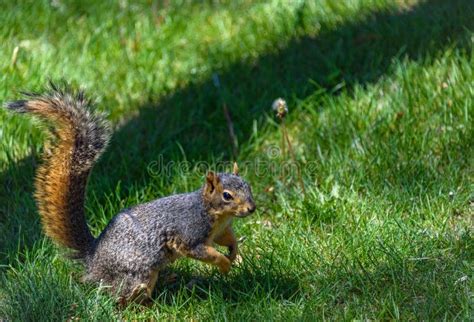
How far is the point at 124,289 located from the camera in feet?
12.1

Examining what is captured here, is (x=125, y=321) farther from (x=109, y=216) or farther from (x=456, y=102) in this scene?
(x=456, y=102)

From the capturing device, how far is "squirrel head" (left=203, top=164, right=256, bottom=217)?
3613 mm

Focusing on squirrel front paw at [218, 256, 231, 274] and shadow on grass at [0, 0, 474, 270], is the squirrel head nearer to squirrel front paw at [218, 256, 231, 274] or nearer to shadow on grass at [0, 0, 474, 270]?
squirrel front paw at [218, 256, 231, 274]

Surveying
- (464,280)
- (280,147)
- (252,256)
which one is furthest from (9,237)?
(464,280)

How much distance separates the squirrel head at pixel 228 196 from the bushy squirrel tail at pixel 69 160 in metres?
0.51

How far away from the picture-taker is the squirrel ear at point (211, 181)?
370cm

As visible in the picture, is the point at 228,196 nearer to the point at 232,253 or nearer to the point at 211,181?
the point at 211,181

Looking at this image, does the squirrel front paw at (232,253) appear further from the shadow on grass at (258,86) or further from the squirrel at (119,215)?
the shadow on grass at (258,86)

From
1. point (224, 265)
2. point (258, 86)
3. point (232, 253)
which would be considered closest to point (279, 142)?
point (258, 86)

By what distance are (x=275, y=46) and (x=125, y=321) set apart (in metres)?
2.53

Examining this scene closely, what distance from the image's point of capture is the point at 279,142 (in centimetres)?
495

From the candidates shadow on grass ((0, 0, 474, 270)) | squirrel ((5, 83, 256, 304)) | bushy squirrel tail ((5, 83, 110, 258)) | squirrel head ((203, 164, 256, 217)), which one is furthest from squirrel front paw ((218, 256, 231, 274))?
shadow on grass ((0, 0, 474, 270))

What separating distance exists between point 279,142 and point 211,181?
51.1 inches

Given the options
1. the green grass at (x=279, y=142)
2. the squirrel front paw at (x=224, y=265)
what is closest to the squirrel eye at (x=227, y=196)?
the squirrel front paw at (x=224, y=265)
